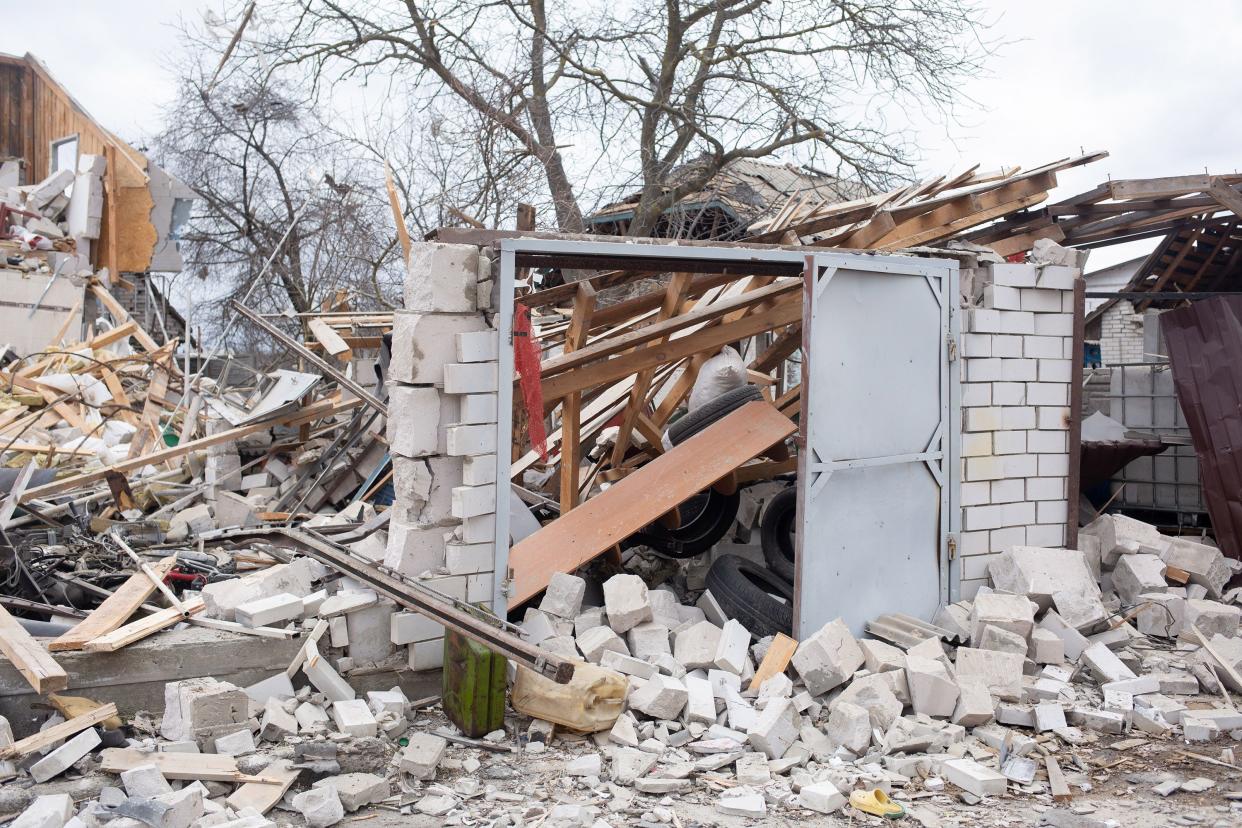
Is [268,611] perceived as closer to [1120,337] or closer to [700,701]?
[700,701]

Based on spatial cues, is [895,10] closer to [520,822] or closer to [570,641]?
[570,641]

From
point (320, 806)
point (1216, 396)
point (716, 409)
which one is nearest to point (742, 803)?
point (320, 806)

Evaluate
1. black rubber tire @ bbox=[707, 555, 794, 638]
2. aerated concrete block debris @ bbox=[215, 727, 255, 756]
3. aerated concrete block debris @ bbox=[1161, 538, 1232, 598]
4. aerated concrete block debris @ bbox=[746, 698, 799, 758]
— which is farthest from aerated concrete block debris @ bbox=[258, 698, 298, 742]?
aerated concrete block debris @ bbox=[1161, 538, 1232, 598]

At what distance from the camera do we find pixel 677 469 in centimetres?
664

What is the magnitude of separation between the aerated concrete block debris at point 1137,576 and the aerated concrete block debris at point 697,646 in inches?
129

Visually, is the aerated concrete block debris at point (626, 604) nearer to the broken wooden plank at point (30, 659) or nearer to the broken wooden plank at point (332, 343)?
the broken wooden plank at point (30, 659)

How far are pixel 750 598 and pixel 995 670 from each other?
1573 millimetres

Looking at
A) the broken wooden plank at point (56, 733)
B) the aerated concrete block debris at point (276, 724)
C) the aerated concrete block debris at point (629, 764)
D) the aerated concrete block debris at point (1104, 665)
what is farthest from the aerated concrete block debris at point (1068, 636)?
the broken wooden plank at point (56, 733)

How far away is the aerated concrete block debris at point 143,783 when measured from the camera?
4.13m

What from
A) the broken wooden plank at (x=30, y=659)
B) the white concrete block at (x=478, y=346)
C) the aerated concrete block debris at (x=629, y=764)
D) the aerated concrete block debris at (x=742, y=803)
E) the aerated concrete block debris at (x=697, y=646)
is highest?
the white concrete block at (x=478, y=346)

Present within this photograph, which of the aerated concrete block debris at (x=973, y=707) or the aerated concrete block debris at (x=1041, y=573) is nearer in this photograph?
the aerated concrete block debris at (x=973, y=707)

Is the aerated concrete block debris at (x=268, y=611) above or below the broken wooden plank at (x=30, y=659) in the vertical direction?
above

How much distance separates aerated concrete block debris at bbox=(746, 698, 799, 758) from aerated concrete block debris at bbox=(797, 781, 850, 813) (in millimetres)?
479

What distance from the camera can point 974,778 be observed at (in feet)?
14.9
